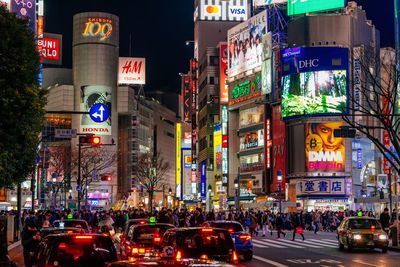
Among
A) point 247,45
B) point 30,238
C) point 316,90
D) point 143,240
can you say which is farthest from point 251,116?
point 30,238

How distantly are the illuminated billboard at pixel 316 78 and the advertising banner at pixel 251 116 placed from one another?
40.7ft

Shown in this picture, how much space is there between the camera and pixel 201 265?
704cm

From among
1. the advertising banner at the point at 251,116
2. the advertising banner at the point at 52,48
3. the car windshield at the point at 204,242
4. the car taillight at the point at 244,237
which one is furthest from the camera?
the advertising banner at the point at 52,48

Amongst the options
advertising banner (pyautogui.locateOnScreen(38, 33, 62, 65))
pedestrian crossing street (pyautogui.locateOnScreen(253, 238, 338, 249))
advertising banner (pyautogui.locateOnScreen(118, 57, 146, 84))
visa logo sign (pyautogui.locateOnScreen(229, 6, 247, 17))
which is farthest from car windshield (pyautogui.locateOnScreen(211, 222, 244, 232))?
advertising banner (pyautogui.locateOnScreen(118, 57, 146, 84))

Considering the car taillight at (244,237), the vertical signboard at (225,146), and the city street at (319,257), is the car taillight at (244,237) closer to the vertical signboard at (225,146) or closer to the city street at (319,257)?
the city street at (319,257)

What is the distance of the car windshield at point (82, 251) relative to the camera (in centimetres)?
1184

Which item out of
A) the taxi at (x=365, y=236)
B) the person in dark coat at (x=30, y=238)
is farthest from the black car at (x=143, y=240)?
the taxi at (x=365, y=236)

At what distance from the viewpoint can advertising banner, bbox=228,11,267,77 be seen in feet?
296

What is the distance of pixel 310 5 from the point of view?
79.7 metres

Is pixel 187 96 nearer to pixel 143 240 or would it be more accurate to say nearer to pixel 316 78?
pixel 316 78

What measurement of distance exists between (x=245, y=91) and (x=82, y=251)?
273 feet

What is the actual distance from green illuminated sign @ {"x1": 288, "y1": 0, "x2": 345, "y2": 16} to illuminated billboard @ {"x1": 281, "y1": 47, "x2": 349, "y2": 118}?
5.92 m

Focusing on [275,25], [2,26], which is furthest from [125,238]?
[275,25]

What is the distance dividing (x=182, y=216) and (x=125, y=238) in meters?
22.6
